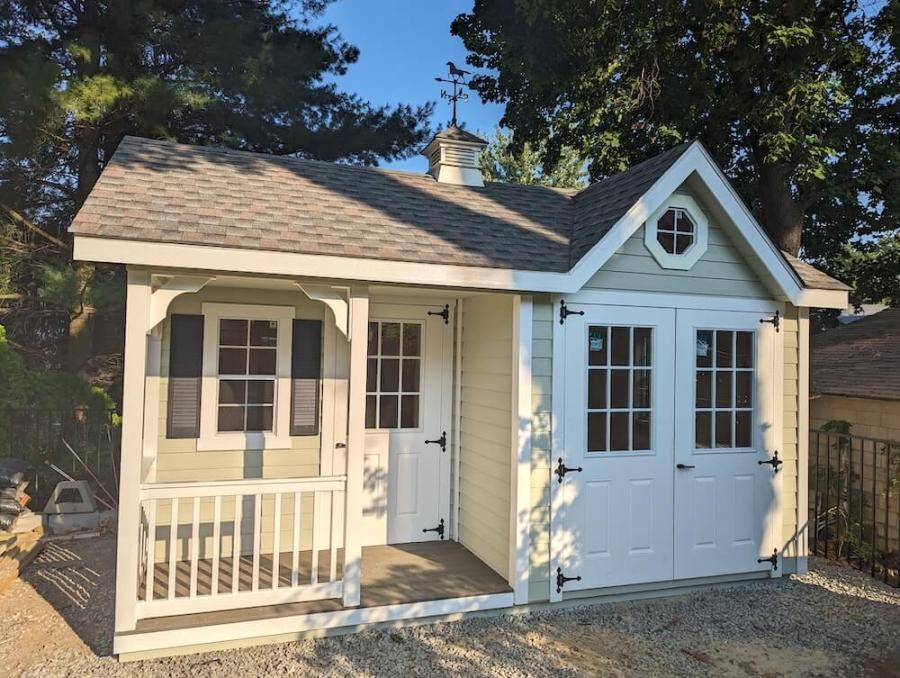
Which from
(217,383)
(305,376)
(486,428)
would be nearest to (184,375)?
(217,383)

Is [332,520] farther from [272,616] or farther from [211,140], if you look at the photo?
[211,140]

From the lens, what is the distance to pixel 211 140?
10836 mm

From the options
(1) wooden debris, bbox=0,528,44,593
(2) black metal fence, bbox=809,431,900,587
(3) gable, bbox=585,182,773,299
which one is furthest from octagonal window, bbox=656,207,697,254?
(1) wooden debris, bbox=0,528,44,593

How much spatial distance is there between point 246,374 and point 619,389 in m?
3.18

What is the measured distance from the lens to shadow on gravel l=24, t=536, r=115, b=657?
4289 millimetres

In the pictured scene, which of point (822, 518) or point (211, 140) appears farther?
point (211, 140)

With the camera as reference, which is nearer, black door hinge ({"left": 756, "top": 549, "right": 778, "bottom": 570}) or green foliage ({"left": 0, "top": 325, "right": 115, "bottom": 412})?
black door hinge ({"left": 756, "top": 549, "right": 778, "bottom": 570})

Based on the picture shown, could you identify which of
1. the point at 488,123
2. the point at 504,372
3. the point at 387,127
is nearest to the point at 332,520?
the point at 504,372

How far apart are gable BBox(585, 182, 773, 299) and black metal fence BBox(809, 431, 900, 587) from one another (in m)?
1.98

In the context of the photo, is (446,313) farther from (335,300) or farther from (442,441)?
(335,300)

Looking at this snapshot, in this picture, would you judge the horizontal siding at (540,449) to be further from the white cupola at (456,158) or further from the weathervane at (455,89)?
the weathervane at (455,89)

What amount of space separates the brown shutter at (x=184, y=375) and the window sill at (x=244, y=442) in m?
0.12

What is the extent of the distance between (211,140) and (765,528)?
10235 mm

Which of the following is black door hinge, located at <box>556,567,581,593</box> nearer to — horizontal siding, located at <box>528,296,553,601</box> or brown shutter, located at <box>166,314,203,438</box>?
horizontal siding, located at <box>528,296,553,601</box>
